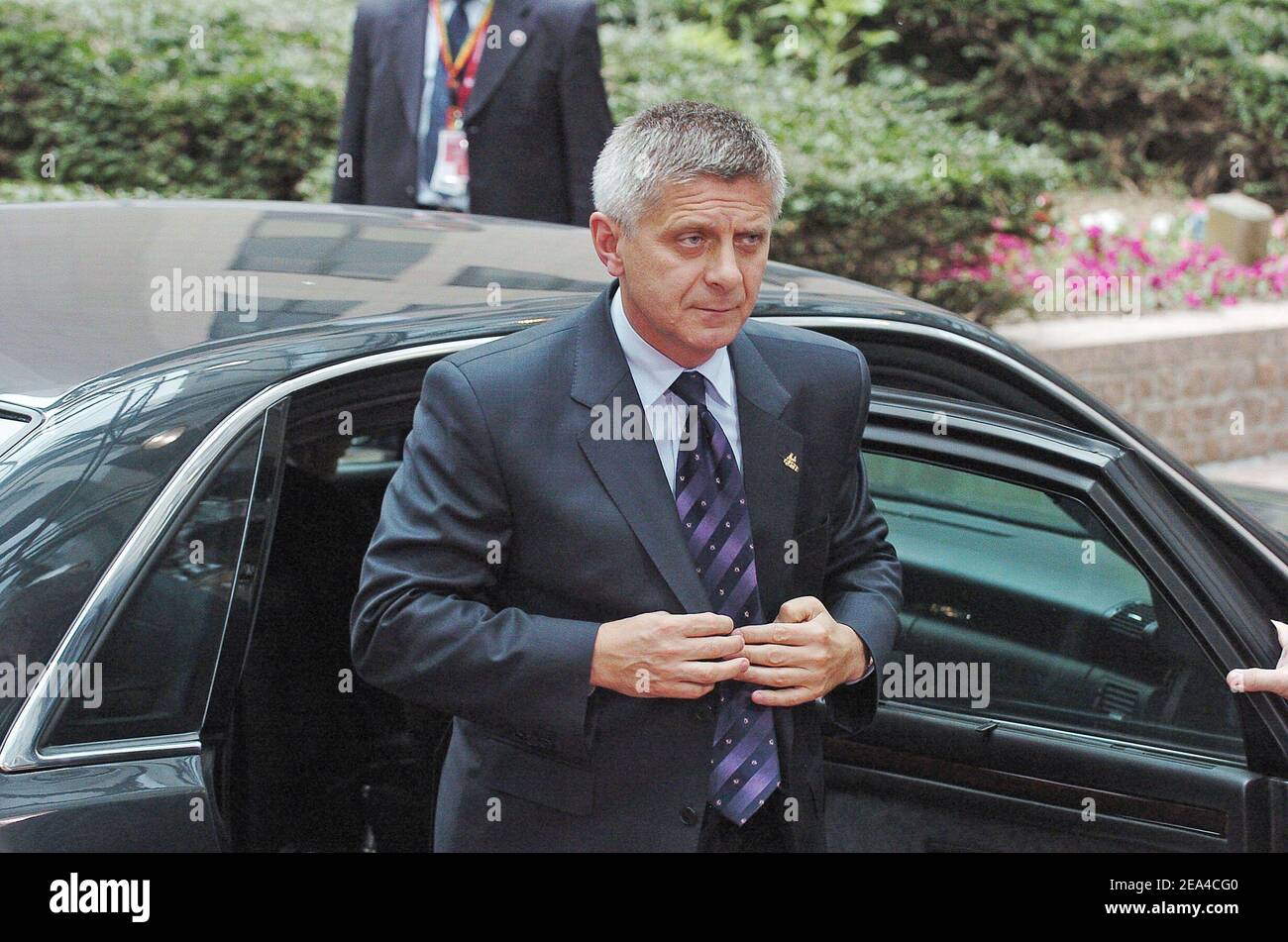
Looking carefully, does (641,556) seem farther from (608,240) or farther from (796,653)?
(608,240)

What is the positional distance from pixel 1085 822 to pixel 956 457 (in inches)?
24.3

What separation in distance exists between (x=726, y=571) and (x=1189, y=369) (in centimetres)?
677

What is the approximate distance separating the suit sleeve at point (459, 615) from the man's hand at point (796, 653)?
0.20 metres

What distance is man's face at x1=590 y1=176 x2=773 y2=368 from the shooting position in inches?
75.4

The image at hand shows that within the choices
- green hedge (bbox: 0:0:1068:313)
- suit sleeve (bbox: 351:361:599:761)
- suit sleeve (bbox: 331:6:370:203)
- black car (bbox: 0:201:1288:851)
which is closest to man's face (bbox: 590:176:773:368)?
suit sleeve (bbox: 351:361:599:761)

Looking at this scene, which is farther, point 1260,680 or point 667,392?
point 1260,680

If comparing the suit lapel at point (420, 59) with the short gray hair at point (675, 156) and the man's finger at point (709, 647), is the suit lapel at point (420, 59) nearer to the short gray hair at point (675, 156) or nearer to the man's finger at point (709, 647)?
the short gray hair at point (675, 156)

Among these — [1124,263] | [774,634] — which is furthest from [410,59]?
[1124,263]

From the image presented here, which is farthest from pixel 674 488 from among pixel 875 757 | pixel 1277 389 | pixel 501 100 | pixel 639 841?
pixel 1277 389

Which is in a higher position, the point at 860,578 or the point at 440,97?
the point at 440,97

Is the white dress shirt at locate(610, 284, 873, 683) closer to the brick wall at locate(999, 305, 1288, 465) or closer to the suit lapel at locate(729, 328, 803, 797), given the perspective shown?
the suit lapel at locate(729, 328, 803, 797)

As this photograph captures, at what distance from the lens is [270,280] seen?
2.64 metres

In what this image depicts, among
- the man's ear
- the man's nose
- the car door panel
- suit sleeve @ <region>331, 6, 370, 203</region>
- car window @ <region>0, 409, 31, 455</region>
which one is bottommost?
the car door panel

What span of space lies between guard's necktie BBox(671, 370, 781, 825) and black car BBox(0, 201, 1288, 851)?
0.49 meters
